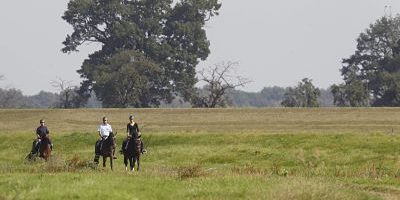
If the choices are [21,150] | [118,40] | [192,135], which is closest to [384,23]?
[118,40]

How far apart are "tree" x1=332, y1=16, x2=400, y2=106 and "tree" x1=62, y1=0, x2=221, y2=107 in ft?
58.8

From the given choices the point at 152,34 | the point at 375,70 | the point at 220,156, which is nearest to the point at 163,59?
Result: the point at 152,34

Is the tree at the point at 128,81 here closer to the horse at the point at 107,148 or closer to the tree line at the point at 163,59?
the tree line at the point at 163,59

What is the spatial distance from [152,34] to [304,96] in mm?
19507

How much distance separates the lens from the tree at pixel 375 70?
3178 inches

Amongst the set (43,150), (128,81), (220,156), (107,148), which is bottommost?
(220,156)

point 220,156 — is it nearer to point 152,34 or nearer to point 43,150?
point 43,150

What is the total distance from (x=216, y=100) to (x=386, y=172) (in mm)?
56265

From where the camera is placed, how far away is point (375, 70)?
91625 mm

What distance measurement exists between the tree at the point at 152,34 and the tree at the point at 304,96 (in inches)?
446

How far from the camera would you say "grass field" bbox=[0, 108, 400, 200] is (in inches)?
773

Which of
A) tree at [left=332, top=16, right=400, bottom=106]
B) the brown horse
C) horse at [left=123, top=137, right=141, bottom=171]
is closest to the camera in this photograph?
horse at [left=123, top=137, right=141, bottom=171]

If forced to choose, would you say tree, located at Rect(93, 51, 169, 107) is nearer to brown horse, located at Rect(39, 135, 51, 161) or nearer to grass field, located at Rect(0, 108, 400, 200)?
grass field, located at Rect(0, 108, 400, 200)

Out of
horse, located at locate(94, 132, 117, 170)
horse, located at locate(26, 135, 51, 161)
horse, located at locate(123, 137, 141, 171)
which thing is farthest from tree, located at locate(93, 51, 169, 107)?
horse, located at locate(123, 137, 141, 171)
